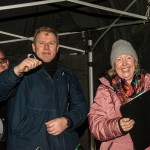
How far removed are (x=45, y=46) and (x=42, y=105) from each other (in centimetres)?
45

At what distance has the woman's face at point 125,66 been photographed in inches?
92.2

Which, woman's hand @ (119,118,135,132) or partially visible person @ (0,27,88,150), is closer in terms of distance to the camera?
woman's hand @ (119,118,135,132)

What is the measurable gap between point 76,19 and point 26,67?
1.99 metres

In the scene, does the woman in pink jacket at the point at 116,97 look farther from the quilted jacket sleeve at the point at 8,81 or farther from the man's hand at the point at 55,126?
the quilted jacket sleeve at the point at 8,81

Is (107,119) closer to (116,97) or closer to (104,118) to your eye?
(104,118)

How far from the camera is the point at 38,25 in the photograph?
3938 millimetres

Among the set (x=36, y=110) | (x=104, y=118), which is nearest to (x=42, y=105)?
(x=36, y=110)

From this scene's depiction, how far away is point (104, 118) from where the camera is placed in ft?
7.34

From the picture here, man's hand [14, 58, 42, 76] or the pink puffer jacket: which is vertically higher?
man's hand [14, 58, 42, 76]

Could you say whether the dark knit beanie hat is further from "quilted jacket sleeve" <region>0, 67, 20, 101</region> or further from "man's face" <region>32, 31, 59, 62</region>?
"quilted jacket sleeve" <region>0, 67, 20, 101</region>

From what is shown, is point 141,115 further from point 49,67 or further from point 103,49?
point 103,49

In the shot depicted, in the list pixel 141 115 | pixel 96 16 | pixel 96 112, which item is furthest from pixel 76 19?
pixel 141 115

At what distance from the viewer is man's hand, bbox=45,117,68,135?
217 cm

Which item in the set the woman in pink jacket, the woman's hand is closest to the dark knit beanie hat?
the woman in pink jacket
